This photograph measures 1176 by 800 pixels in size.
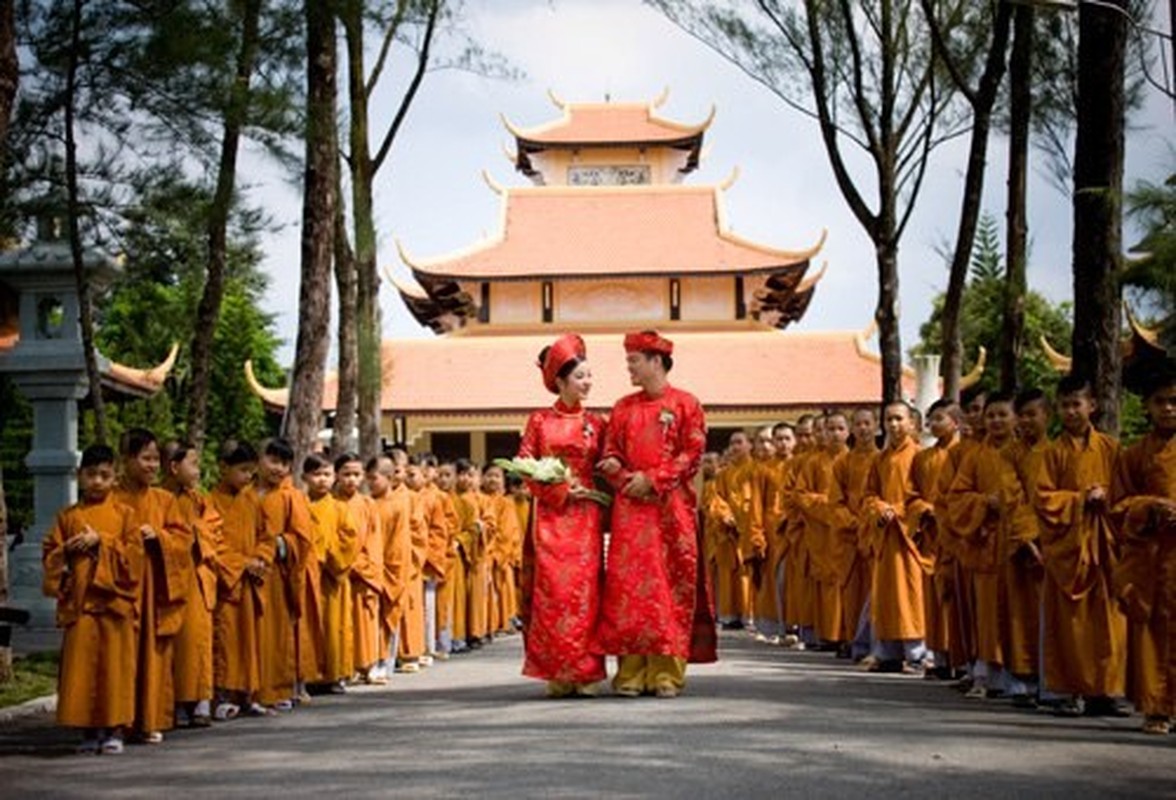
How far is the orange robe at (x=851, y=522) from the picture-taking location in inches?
532

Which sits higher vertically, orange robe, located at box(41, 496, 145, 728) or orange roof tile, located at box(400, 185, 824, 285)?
orange roof tile, located at box(400, 185, 824, 285)

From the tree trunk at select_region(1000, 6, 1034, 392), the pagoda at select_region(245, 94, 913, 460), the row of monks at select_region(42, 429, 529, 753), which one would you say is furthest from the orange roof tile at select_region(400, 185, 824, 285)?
the row of monks at select_region(42, 429, 529, 753)

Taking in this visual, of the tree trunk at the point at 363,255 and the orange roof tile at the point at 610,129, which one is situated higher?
the orange roof tile at the point at 610,129

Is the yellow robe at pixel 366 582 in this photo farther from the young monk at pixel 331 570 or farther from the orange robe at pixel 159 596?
the orange robe at pixel 159 596

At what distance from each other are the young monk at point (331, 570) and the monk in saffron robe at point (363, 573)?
0.18m

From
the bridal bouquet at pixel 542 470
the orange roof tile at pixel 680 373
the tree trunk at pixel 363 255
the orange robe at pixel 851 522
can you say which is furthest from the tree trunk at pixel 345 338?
the orange roof tile at pixel 680 373

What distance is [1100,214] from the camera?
1106cm

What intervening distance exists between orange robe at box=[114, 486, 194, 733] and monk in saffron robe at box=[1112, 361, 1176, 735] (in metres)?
4.98

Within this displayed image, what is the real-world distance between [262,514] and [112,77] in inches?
196

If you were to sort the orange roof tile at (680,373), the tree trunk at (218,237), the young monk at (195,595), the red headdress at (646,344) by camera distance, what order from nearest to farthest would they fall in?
the young monk at (195,595) → the red headdress at (646,344) → the tree trunk at (218,237) → the orange roof tile at (680,373)

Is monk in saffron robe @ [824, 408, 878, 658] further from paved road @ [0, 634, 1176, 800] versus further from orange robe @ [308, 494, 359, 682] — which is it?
orange robe @ [308, 494, 359, 682]

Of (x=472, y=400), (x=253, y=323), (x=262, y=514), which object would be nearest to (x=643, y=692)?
(x=262, y=514)

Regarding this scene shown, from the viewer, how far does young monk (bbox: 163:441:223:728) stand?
31.3 feet

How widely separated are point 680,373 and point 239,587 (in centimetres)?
2955
